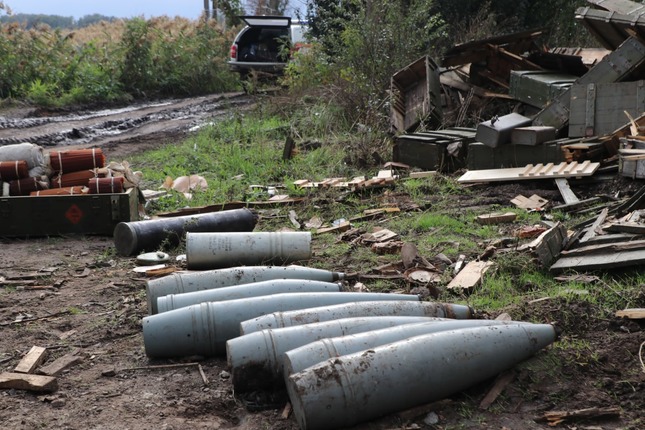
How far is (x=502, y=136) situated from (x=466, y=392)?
573 cm

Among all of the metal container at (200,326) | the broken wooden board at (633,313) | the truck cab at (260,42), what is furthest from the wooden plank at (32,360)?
the truck cab at (260,42)

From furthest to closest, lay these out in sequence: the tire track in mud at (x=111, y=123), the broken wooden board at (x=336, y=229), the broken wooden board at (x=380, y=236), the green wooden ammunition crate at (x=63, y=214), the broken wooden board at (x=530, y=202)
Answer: the tire track in mud at (x=111, y=123) < the broken wooden board at (x=530, y=202) < the green wooden ammunition crate at (x=63, y=214) < the broken wooden board at (x=336, y=229) < the broken wooden board at (x=380, y=236)

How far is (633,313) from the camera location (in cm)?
459

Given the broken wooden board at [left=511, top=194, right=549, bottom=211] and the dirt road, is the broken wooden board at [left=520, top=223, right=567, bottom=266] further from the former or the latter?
the dirt road

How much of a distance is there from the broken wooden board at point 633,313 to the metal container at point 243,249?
2.74m

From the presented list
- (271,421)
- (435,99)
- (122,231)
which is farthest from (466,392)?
(435,99)

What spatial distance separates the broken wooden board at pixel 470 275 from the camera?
5574mm

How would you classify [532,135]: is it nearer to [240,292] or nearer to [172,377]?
[240,292]

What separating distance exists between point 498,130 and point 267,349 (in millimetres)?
5905

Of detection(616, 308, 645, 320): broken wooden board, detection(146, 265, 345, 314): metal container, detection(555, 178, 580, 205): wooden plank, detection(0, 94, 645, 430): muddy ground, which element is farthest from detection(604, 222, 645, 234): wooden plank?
detection(146, 265, 345, 314): metal container

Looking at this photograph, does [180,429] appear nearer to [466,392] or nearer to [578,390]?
[466,392]

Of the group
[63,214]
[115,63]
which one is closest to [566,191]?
[63,214]

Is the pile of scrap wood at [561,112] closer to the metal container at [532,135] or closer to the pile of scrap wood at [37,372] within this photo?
the metal container at [532,135]

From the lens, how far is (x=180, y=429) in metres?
3.75
